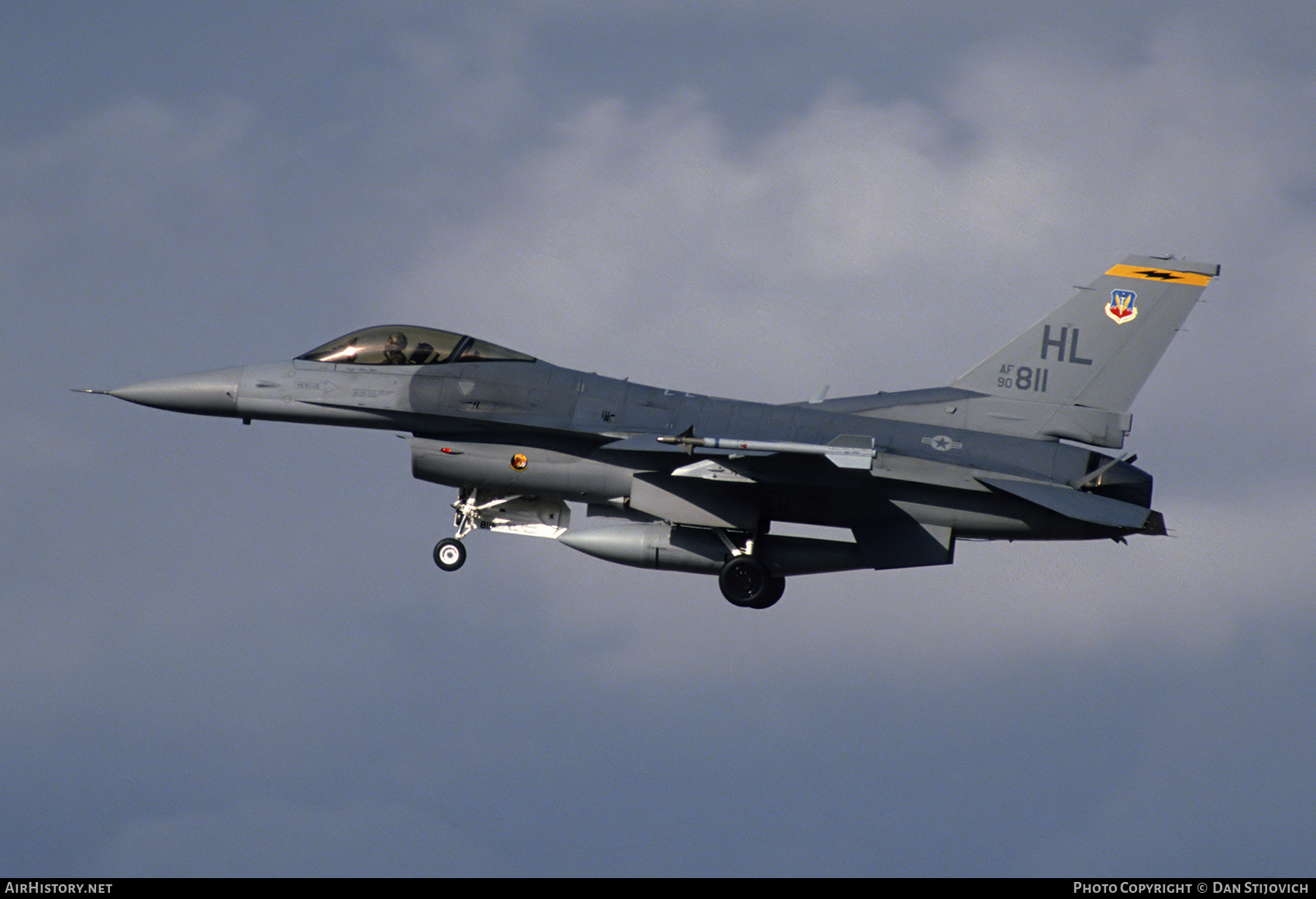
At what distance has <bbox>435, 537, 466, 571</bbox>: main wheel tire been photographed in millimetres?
20594

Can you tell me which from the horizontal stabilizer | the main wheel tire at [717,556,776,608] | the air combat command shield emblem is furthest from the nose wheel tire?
the air combat command shield emblem

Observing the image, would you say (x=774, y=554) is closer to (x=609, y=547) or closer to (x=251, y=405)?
(x=609, y=547)

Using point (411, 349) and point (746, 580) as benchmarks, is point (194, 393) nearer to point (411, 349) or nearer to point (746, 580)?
point (411, 349)

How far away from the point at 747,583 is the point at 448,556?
4.22m

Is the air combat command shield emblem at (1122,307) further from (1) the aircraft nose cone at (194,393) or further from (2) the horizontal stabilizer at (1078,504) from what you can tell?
(1) the aircraft nose cone at (194,393)

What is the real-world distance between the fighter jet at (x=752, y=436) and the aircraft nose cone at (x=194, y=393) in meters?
0.02

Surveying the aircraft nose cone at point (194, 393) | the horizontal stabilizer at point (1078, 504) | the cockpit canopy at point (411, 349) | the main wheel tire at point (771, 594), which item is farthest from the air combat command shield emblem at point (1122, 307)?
the aircraft nose cone at point (194, 393)

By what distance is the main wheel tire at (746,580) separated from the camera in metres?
20.2

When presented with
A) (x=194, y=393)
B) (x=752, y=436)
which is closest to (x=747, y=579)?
(x=752, y=436)
